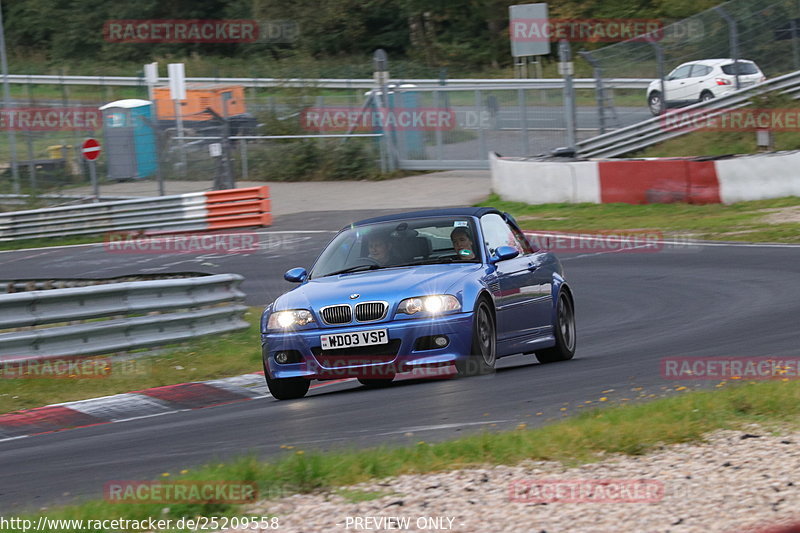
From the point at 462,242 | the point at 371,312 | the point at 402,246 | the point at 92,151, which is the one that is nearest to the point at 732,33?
the point at 92,151

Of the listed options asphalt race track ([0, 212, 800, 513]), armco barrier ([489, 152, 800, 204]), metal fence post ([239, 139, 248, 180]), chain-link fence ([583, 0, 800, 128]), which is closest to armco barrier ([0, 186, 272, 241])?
armco barrier ([489, 152, 800, 204])

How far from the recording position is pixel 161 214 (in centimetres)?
2984

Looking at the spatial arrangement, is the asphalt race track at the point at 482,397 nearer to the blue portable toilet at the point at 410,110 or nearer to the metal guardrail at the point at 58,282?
the metal guardrail at the point at 58,282

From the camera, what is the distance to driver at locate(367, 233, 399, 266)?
1038 centimetres

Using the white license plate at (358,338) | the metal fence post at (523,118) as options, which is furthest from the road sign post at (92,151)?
the white license plate at (358,338)

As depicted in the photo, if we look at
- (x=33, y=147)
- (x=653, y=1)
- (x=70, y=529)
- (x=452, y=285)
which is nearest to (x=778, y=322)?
(x=452, y=285)

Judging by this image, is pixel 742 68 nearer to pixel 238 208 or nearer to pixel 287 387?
pixel 238 208

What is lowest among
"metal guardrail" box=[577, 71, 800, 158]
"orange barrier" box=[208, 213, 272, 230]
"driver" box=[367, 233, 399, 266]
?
"orange barrier" box=[208, 213, 272, 230]

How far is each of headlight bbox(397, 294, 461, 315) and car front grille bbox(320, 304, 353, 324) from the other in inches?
14.8

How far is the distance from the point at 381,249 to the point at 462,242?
0.67 m

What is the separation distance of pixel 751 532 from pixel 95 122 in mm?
40425

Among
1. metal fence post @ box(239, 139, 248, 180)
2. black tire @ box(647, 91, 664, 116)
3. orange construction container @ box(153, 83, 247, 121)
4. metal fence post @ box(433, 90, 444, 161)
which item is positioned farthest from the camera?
orange construction container @ box(153, 83, 247, 121)

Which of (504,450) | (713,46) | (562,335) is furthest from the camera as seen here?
A: (713,46)

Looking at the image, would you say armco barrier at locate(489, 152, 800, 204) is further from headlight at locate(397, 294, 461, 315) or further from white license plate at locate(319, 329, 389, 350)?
white license plate at locate(319, 329, 389, 350)
